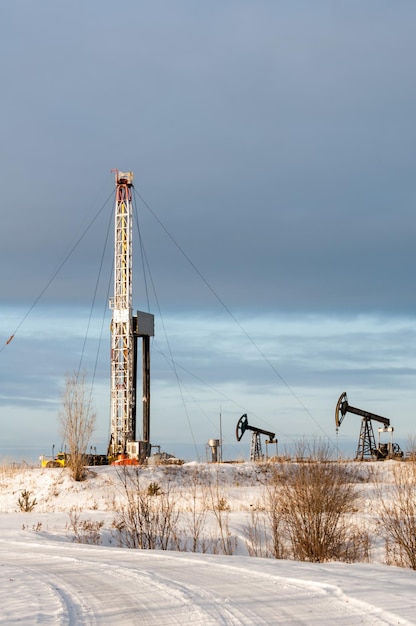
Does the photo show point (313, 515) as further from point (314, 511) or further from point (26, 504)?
point (26, 504)

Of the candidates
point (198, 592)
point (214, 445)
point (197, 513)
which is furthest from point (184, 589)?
point (214, 445)

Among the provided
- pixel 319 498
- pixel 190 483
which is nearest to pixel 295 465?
pixel 319 498

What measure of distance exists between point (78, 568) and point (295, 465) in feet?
29.6

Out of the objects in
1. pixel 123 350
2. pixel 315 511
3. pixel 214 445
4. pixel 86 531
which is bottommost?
pixel 86 531

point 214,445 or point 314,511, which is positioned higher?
point 214,445

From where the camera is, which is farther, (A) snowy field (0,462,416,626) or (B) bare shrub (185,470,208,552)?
(B) bare shrub (185,470,208,552)

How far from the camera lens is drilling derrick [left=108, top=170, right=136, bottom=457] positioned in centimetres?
5350

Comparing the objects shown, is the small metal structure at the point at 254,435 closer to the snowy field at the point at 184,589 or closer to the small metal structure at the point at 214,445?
the small metal structure at the point at 214,445

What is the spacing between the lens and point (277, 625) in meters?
8.77

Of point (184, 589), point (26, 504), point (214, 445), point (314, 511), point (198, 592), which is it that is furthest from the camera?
point (214, 445)

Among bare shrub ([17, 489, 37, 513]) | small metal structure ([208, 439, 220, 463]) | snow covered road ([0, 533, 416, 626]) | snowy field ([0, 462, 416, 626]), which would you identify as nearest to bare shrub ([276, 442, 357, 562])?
snowy field ([0, 462, 416, 626])

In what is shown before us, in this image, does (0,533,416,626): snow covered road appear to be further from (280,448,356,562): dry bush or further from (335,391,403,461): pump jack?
(335,391,403,461): pump jack

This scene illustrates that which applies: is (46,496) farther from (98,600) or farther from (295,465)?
(98,600)

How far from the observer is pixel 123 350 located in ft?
178
